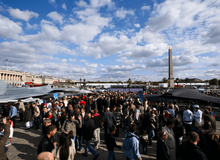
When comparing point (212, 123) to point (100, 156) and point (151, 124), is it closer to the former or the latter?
point (151, 124)

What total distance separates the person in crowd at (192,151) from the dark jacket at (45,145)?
3.23 metres

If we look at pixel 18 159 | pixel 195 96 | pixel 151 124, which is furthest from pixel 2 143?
pixel 195 96

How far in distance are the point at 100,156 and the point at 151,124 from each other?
2.65 m

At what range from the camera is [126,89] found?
38875 mm

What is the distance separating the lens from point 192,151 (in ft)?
8.28

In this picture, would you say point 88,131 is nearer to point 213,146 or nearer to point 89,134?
point 89,134

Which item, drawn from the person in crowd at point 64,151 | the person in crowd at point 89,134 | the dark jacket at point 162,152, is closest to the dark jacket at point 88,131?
the person in crowd at point 89,134

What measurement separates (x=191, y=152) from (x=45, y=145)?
11.2 feet

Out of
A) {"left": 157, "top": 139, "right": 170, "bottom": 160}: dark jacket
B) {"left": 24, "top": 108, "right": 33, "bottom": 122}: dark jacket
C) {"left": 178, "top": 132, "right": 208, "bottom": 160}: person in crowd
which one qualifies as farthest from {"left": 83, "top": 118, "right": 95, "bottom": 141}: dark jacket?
{"left": 24, "top": 108, "right": 33, "bottom": 122}: dark jacket

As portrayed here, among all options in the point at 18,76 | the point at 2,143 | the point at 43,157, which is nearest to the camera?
the point at 43,157

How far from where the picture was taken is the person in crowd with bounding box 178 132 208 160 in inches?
96.3

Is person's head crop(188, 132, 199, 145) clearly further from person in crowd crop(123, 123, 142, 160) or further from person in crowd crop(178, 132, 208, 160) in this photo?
person in crowd crop(123, 123, 142, 160)

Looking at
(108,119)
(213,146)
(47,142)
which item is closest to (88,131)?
(108,119)

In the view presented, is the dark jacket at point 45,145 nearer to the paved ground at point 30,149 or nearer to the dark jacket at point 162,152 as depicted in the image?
the paved ground at point 30,149
